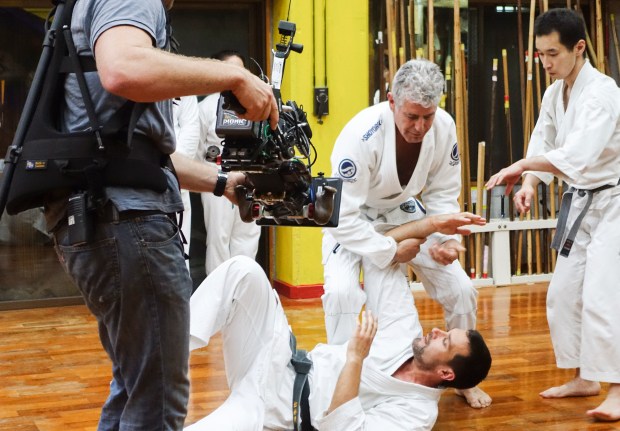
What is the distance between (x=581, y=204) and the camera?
4129 millimetres

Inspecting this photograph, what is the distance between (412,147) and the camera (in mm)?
3965

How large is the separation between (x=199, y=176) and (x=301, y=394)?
1067 millimetres

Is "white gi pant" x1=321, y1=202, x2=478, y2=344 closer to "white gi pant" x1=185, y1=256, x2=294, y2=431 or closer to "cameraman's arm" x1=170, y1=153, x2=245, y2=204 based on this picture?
"white gi pant" x1=185, y1=256, x2=294, y2=431

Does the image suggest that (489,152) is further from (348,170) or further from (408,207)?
(348,170)

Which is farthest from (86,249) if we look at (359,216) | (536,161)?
(536,161)

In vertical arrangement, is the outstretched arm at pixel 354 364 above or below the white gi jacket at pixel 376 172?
below

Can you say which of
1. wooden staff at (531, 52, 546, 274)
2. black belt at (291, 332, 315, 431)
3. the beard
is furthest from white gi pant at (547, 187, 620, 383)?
wooden staff at (531, 52, 546, 274)

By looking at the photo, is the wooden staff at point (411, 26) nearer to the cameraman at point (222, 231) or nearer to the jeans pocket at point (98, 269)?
the cameraman at point (222, 231)

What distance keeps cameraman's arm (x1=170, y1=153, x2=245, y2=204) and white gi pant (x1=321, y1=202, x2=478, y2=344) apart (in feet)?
4.21

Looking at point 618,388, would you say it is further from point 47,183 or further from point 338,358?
point 47,183

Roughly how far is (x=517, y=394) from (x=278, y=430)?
4.42 feet

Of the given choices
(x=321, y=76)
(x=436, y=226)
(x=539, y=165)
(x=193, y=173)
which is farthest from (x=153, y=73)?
(x=321, y=76)

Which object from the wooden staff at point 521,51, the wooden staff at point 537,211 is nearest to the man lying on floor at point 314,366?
the wooden staff at point 537,211

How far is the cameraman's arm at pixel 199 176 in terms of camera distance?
258 cm
